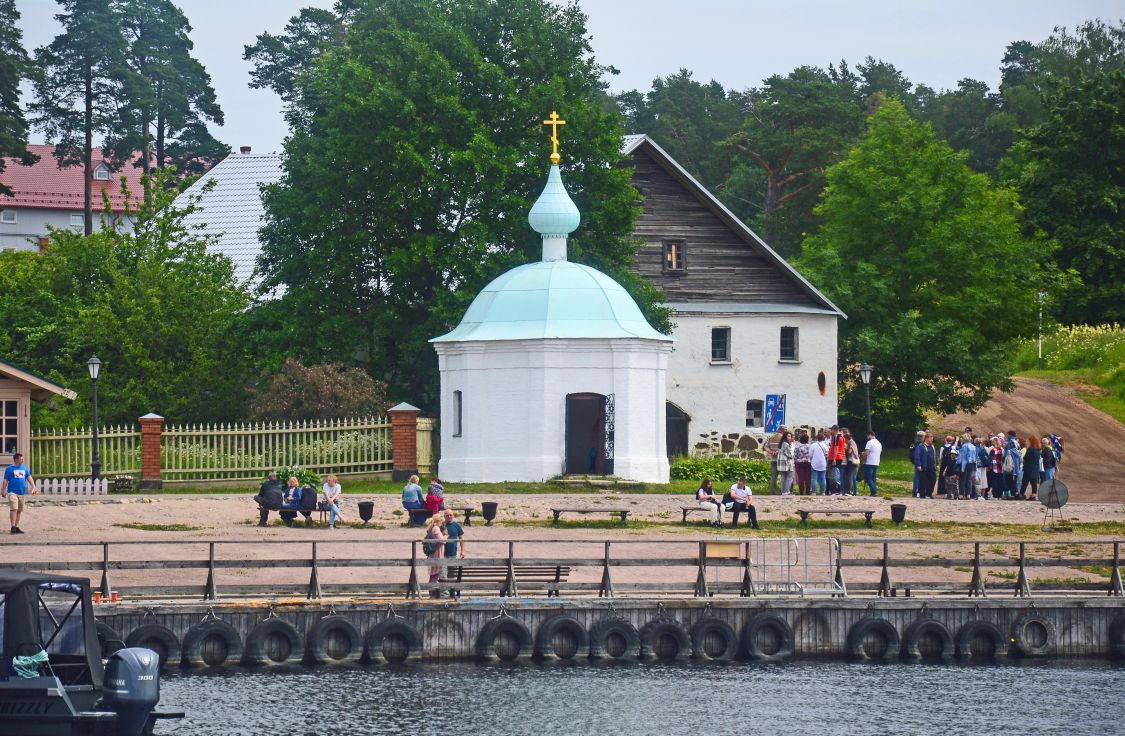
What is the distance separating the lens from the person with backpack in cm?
3102

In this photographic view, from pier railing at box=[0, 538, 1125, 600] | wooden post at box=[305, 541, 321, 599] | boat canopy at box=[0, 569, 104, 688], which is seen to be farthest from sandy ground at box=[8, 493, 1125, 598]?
boat canopy at box=[0, 569, 104, 688]

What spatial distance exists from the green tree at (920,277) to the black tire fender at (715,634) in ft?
93.8

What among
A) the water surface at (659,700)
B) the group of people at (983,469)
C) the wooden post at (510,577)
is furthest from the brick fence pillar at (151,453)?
the group of people at (983,469)

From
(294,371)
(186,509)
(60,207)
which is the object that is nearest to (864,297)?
(294,371)

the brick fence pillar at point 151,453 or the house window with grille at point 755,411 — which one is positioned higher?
the house window with grille at point 755,411

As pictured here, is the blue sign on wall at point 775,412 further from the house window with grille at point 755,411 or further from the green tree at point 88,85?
the green tree at point 88,85

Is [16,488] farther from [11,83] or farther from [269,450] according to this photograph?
[11,83]

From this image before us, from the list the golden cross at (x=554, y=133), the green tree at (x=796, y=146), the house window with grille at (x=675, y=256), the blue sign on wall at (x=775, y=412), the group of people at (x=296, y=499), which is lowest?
the group of people at (x=296, y=499)

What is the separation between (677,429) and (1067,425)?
1450 centimetres

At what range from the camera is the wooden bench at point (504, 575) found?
31.0 meters

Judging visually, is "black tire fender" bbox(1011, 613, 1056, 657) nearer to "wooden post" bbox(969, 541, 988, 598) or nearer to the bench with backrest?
"wooden post" bbox(969, 541, 988, 598)

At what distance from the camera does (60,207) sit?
10844 centimetres

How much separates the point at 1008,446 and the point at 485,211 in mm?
15426

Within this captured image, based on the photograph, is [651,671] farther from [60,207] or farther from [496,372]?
[60,207]
